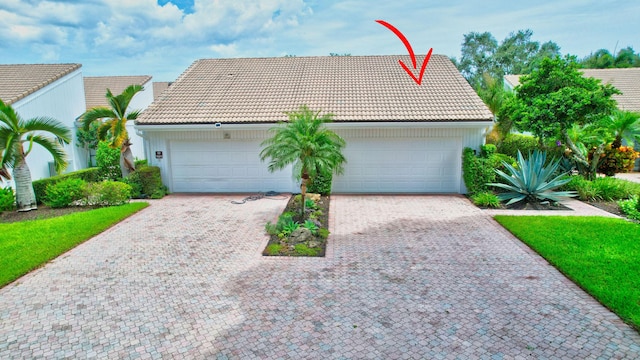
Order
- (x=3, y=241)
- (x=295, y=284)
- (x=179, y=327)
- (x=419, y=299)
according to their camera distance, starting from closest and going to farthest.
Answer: (x=179, y=327) < (x=419, y=299) < (x=295, y=284) < (x=3, y=241)

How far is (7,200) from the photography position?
11398 mm

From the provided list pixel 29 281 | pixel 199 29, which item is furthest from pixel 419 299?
pixel 199 29

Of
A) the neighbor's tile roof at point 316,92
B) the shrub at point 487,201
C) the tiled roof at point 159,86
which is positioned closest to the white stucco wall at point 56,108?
the neighbor's tile roof at point 316,92

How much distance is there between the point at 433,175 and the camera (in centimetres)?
1347

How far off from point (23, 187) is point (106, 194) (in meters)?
2.17

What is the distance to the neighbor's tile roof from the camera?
13234 mm

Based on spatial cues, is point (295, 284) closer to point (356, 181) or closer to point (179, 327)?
point (179, 327)

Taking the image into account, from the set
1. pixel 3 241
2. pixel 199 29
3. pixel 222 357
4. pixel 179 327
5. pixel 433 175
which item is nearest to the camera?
pixel 222 357

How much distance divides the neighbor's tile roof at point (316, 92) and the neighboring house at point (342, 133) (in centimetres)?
4

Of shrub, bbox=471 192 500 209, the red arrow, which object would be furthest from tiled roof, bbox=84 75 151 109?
shrub, bbox=471 192 500 209

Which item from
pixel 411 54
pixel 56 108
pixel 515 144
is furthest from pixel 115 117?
pixel 515 144

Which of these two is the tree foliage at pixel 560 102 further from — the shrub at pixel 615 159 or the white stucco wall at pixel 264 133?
the white stucco wall at pixel 264 133

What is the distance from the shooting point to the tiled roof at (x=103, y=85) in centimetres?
2344

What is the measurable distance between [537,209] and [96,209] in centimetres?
1311
